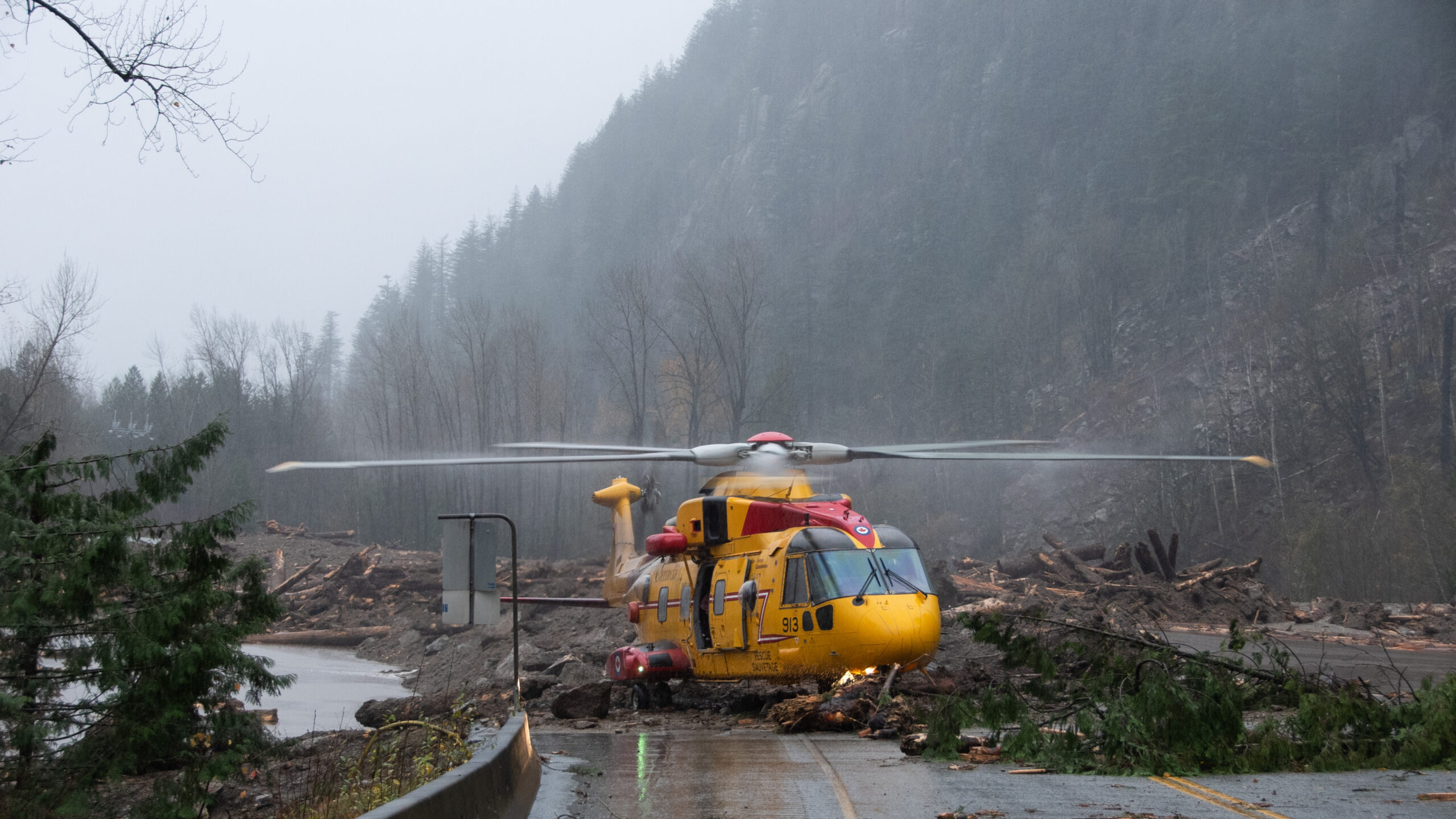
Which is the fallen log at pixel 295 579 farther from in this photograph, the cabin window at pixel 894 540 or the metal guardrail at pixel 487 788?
the metal guardrail at pixel 487 788

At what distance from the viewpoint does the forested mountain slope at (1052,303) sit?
135 feet

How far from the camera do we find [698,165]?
9931cm

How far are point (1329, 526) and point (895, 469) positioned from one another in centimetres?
2292

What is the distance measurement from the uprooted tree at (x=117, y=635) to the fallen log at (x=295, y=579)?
28497 mm

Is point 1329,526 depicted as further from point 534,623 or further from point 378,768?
point 378,768

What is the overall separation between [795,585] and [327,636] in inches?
997

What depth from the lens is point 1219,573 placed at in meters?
27.5

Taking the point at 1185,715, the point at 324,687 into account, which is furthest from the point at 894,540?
the point at 324,687

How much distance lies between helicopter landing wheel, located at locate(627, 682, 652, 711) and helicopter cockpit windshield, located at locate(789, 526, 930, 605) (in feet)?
12.0

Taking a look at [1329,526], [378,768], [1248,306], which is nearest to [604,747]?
[378,768]

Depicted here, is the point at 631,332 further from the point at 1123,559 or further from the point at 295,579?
the point at 1123,559

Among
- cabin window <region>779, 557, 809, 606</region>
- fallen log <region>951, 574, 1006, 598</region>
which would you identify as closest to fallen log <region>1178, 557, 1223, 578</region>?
fallen log <region>951, 574, 1006, 598</region>

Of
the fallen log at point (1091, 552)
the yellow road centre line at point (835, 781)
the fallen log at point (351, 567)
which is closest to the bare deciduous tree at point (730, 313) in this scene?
the fallen log at point (351, 567)

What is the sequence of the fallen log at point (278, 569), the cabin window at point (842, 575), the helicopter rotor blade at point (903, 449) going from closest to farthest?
the cabin window at point (842, 575) → the helicopter rotor blade at point (903, 449) → the fallen log at point (278, 569)
